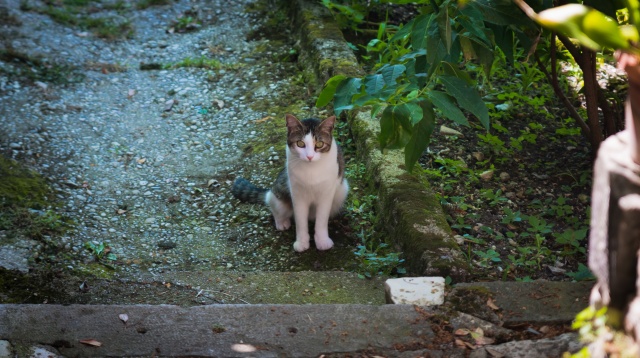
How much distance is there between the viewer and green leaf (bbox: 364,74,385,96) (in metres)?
3.11

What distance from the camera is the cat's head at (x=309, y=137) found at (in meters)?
3.78

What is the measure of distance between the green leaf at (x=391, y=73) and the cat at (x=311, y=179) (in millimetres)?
631

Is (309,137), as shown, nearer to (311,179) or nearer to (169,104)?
(311,179)

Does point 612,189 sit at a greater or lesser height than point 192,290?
greater

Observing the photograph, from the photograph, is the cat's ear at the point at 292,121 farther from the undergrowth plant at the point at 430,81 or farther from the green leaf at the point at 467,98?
the green leaf at the point at 467,98

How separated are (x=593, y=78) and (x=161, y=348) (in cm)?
238

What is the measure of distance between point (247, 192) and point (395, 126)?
165cm

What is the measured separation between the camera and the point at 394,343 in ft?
8.05

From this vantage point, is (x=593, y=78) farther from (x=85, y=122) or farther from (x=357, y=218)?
(x=85, y=122)

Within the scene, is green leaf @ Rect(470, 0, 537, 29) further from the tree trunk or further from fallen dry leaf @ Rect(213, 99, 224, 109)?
fallen dry leaf @ Rect(213, 99, 224, 109)

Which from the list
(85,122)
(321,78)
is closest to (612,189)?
(321,78)

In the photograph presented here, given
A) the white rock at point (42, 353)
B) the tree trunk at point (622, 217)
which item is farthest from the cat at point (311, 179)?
the tree trunk at point (622, 217)

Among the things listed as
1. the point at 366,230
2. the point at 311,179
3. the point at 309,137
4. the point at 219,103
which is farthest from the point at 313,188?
the point at 219,103

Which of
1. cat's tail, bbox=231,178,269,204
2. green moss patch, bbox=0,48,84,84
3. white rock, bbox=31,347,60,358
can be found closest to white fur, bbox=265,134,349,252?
cat's tail, bbox=231,178,269,204
